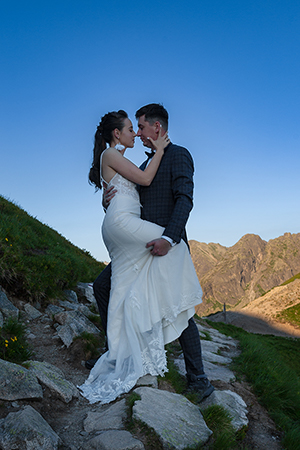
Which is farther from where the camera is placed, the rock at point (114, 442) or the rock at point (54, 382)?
the rock at point (54, 382)

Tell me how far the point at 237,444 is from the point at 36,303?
4.05m

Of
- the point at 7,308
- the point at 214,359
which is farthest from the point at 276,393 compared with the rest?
the point at 7,308

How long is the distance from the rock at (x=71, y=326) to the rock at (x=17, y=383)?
1454 millimetres

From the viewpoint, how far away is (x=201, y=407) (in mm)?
3398

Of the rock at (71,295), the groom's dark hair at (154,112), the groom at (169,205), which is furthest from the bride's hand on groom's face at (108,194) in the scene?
the rock at (71,295)

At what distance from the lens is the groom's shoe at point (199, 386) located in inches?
140

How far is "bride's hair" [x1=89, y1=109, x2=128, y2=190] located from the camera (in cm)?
437

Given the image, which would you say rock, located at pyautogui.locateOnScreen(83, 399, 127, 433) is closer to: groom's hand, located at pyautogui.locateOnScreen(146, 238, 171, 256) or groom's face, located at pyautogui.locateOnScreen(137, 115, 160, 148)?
groom's hand, located at pyautogui.locateOnScreen(146, 238, 171, 256)

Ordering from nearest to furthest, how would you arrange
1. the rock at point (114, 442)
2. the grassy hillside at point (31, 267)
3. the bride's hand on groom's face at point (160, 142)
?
the rock at point (114, 442) → the bride's hand on groom's face at point (160, 142) → the grassy hillside at point (31, 267)

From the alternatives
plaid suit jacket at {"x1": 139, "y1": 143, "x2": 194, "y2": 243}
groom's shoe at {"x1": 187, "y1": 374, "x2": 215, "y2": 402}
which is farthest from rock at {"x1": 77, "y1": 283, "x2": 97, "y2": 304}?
groom's shoe at {"x1": 187, "y1": 374, "x2": 215, "y2": 402}

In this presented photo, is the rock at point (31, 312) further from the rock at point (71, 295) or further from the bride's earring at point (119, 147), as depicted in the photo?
the bride's earring at point (119, 147)

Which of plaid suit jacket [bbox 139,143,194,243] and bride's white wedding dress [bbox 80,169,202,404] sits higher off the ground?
plaid suit jacket [bbox 139,143,194,243]

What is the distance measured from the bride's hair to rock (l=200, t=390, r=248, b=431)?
9.85 feet

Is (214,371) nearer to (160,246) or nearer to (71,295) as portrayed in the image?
(160,246)
